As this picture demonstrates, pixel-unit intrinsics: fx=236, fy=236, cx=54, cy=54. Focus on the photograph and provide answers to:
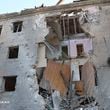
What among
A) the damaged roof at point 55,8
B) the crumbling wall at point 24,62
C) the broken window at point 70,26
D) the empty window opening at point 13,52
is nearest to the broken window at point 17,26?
the crumbling wall at point 24,62

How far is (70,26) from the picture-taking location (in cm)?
1856

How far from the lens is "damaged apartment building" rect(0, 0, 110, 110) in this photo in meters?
15.2

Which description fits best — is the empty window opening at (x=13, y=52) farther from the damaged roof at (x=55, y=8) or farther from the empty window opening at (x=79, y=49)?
the empty window opening at (x=79, y=49)

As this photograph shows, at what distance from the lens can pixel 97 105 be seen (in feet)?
47.5

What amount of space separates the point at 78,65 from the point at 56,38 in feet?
9.28

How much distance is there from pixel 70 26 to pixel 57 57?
10.0ft

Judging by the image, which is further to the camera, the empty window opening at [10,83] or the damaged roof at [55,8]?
the damaged roof at [55,8]

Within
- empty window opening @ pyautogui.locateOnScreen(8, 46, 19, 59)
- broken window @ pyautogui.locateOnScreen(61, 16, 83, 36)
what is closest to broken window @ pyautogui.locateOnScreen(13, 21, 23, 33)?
empty window opening @ pyautogui.locateOnScreen(8, 46, 19, 59)

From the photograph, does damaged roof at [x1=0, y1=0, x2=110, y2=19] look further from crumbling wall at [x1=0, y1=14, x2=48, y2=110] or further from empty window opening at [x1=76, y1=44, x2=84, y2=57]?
empty window opening at [x1=76, y1=44, x2=84, y2=57]

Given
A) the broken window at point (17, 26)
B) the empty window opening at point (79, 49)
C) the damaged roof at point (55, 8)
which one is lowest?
the empty window opening at point (79, 49)

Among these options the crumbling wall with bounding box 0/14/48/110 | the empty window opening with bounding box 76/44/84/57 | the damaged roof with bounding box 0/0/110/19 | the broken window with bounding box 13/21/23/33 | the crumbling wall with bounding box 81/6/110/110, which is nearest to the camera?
the crumbling wall with bounding box 81/6/110/110

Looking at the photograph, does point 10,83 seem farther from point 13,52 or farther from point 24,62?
point 13,52

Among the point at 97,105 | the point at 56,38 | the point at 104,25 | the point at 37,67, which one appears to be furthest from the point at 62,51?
the point at 97,105

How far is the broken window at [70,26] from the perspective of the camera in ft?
59.6
